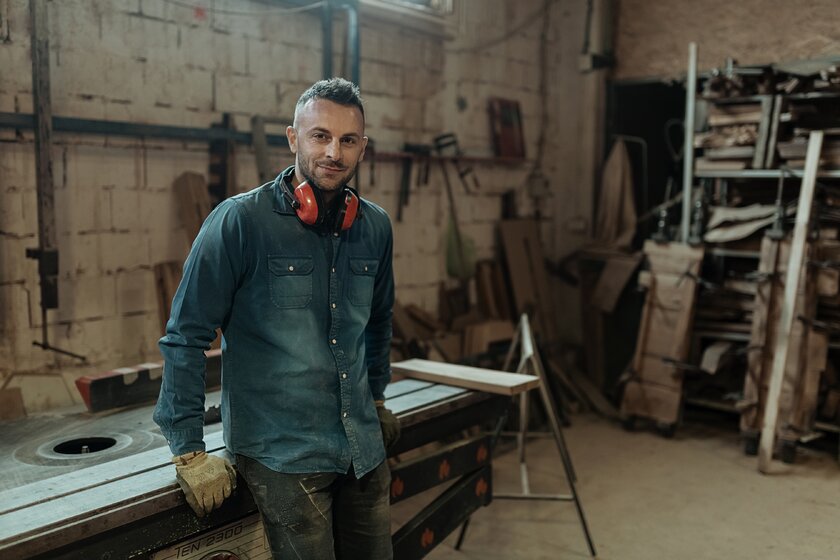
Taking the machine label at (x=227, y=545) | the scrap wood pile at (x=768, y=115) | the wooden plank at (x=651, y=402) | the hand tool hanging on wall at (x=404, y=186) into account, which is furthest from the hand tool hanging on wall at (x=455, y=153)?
the machine label at (x=227, y=545)

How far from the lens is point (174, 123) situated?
3.73 meters

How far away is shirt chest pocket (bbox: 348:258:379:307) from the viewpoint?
2.12 m

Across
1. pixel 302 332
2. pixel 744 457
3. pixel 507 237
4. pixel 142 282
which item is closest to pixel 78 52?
pixel 142 282

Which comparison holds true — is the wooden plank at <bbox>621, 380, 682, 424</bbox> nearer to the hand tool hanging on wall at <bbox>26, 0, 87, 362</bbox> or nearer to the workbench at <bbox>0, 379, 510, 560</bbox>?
the workbench at <bbox>0, 379, 510, 560</bbox>

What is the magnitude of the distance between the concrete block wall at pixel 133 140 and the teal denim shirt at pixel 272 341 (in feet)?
5.68

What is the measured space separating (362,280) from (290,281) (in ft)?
0.77

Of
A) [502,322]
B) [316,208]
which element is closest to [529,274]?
[502,322]

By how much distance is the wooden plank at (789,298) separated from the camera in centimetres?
430

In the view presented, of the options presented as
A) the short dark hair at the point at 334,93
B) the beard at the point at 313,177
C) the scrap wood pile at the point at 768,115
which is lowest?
the beard at the point at 313,177

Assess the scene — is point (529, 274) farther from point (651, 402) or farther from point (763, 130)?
point (763, 130)

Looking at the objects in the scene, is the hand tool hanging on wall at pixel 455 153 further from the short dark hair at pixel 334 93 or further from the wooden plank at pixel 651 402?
the short dark hair at pixel 334 93

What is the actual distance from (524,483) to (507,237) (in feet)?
7.61

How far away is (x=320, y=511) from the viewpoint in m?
2.01

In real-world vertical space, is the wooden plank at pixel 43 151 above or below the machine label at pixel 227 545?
above
